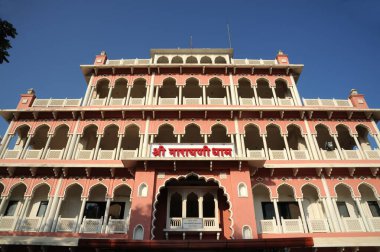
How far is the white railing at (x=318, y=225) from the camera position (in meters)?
16.2

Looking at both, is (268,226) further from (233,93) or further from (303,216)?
(233,93)

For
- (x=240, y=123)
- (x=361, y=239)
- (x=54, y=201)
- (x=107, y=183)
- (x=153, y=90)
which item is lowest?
(x=361, y=239)

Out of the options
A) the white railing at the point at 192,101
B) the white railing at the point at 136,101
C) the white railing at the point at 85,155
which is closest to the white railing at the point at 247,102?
the white railing at the point at 192,101

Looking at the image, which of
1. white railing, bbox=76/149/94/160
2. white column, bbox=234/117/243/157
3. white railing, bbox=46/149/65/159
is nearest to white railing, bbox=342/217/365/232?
white column, bbox=234/117/243/157

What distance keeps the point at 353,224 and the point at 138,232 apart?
1254 centimetres

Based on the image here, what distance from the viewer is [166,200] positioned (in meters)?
17.5

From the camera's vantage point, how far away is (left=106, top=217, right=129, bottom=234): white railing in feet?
53.8

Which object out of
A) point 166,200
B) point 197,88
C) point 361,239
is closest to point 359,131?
point 361,239

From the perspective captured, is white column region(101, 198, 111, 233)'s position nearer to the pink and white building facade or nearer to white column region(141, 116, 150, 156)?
the pink and white building facade

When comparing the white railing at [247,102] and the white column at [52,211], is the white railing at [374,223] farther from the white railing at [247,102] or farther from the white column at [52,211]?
the white column at [52,211]

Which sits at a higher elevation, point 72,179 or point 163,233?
point 72,179

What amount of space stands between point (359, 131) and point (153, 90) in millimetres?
16395

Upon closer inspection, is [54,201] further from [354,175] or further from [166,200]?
[354,175]

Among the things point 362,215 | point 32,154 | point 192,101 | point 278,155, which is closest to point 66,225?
point 32,154
